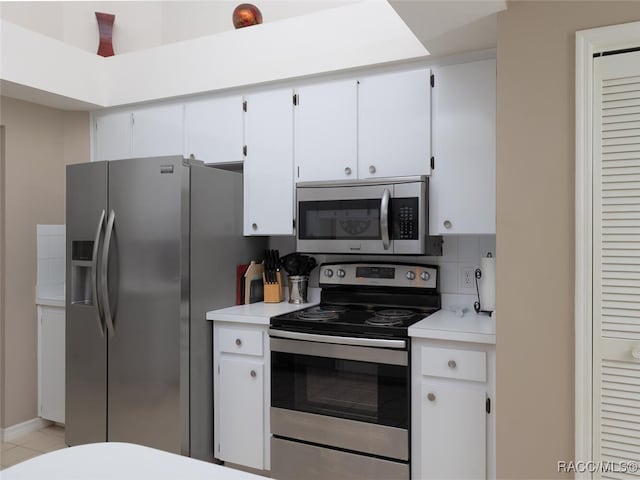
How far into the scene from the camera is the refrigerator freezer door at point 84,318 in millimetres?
2902

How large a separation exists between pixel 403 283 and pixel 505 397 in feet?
3.48

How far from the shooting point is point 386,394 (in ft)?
7.63

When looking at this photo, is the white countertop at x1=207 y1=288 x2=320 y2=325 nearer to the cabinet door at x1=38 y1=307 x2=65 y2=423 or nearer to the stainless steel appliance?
the stainless steel appliance

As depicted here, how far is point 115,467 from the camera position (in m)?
1.00

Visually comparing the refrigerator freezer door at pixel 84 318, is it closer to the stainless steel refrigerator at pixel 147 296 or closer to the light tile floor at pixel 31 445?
the stainless steel refrigerator at pixel 147 296

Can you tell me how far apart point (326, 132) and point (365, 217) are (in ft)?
1.75

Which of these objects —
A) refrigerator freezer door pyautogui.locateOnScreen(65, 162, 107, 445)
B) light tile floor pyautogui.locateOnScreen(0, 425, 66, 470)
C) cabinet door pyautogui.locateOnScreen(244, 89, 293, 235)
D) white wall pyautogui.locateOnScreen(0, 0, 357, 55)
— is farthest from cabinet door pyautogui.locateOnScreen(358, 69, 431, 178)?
light tile floor pyautogui.locateOnScreen(0, 425, 66, 470)

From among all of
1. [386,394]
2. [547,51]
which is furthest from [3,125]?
[547,51]

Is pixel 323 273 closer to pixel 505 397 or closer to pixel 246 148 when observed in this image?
pixel 246 148

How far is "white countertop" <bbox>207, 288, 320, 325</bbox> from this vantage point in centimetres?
268

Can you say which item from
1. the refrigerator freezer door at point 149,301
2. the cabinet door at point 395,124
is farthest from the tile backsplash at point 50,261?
the cabinet door at point 395,124
